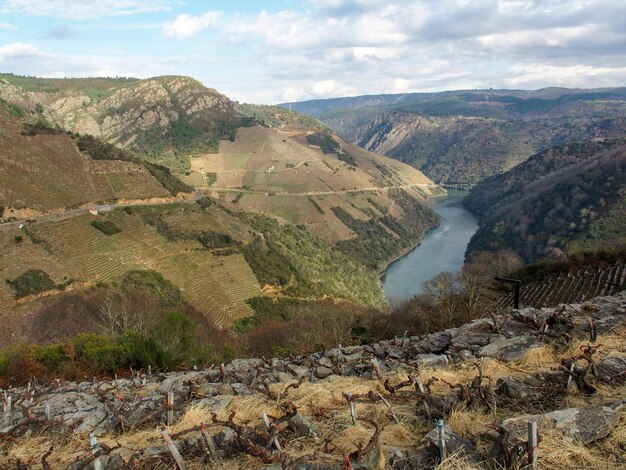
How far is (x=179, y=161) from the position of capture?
13788 cm

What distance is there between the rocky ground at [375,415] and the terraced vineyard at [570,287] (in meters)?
24.7

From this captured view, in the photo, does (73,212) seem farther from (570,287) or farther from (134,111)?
(134,111)

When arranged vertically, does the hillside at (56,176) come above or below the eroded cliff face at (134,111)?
below

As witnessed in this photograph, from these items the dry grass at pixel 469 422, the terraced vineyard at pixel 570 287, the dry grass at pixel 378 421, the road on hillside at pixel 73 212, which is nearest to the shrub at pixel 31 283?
the road on hillside at pixel 73 212

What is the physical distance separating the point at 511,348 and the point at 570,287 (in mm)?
32396

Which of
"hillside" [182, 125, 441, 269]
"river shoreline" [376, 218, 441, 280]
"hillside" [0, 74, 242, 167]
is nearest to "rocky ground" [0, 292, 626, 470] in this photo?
"river shoreline" [376, 218, 441, 280]

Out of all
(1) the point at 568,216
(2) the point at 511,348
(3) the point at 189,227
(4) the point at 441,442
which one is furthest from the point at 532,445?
(1) the point at 568,216

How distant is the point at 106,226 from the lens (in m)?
53.3

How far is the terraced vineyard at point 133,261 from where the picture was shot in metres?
42.5

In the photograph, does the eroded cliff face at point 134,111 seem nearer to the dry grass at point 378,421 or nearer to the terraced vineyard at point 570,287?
the terraced vineyard at point 570,287

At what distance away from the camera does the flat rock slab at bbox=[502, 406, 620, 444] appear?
157 inches

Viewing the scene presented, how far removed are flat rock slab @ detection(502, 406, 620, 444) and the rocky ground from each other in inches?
0.4

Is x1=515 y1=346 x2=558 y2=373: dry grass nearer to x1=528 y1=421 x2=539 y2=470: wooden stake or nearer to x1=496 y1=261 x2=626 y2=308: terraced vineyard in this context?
x1=528 y1=421 x2=539 y2=470: wooden stake

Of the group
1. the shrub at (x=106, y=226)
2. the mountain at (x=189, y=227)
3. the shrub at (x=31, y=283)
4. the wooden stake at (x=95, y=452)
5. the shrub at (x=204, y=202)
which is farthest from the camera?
the shrub at (x=204, y=202)
